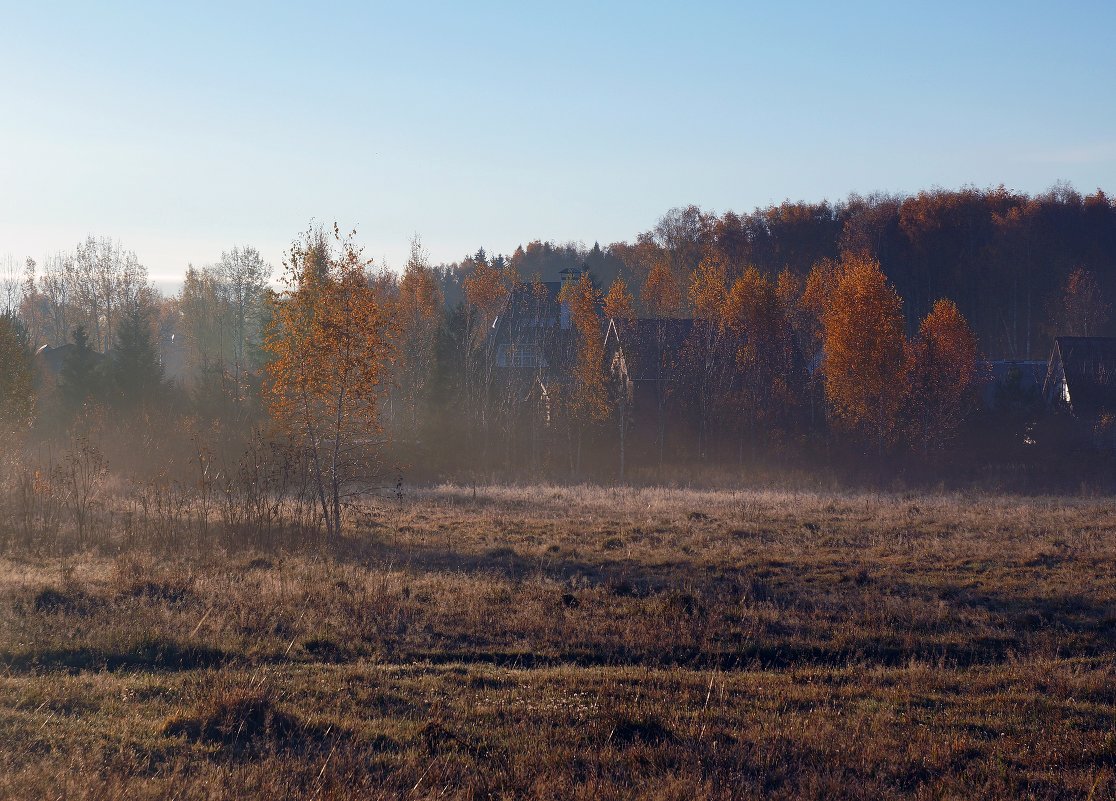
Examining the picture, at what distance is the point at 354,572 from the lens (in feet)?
48.9

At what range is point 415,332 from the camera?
188 feet

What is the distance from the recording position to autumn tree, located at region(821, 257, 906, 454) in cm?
4906

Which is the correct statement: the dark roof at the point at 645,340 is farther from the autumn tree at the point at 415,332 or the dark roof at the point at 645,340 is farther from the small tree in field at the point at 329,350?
the small tree in field at the point at 329,350

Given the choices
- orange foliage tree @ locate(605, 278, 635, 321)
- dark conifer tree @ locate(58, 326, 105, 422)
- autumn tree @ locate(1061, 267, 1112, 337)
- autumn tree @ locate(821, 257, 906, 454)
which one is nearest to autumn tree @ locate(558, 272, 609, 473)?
orange foliage tree @ locate(605, 278, 635, 321)

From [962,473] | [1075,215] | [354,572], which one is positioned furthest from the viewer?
[1075,215]

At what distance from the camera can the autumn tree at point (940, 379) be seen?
49344 millimetres

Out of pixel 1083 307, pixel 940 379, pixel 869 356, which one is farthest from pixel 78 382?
pixel 1083 307

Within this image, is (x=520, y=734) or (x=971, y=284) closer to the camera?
(x=520, y=734)

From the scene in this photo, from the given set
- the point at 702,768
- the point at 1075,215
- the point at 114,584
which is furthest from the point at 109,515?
the point at 1075,215

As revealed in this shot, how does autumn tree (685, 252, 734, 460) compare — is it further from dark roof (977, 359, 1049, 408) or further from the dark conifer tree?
the dark conifer tree

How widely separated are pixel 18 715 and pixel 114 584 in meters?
6.31

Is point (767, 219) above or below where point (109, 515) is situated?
above

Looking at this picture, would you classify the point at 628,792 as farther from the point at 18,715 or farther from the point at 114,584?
the point at 114,584

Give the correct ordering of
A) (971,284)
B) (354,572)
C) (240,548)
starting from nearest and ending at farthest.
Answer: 1. (354,572)
2. (240,548)
3. (971,284)
